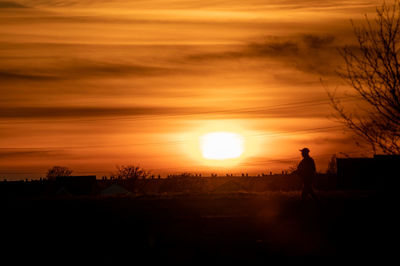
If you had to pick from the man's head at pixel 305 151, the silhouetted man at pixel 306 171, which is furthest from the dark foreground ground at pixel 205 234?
the man's head at pixel 305 151

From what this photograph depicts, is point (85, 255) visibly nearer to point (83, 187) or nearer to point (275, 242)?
point (275, 242)

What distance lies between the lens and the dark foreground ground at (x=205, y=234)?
1387 centimetres

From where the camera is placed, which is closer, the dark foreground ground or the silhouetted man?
the dark foreground ground

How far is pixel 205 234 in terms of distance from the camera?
55.5ft

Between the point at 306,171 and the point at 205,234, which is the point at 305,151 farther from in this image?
the point at 205,234

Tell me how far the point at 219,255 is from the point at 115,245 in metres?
2.98

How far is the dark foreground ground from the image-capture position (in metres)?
13.9

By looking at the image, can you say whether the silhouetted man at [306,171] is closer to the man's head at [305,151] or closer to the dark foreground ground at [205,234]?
the man's head at [305,151]

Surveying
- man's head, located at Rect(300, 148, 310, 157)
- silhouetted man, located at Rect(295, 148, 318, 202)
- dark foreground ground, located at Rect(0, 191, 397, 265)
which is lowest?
dark foreground ground, located at Rect(0, 191, 397, 265)

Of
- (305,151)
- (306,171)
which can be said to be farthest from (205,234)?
(306,171)

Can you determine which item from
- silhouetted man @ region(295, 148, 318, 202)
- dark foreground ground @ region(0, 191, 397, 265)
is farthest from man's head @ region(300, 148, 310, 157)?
dark foreground ground @ region(0, 191, 397, 265)

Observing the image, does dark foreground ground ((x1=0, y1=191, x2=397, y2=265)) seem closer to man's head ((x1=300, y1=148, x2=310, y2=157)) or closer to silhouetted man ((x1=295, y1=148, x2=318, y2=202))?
silhouetted man ((x1=295, y1=148, x2=318, y2=202))

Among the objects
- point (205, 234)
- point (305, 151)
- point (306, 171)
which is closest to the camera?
point (205, 234)

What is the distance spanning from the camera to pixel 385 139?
18250 millimetres
